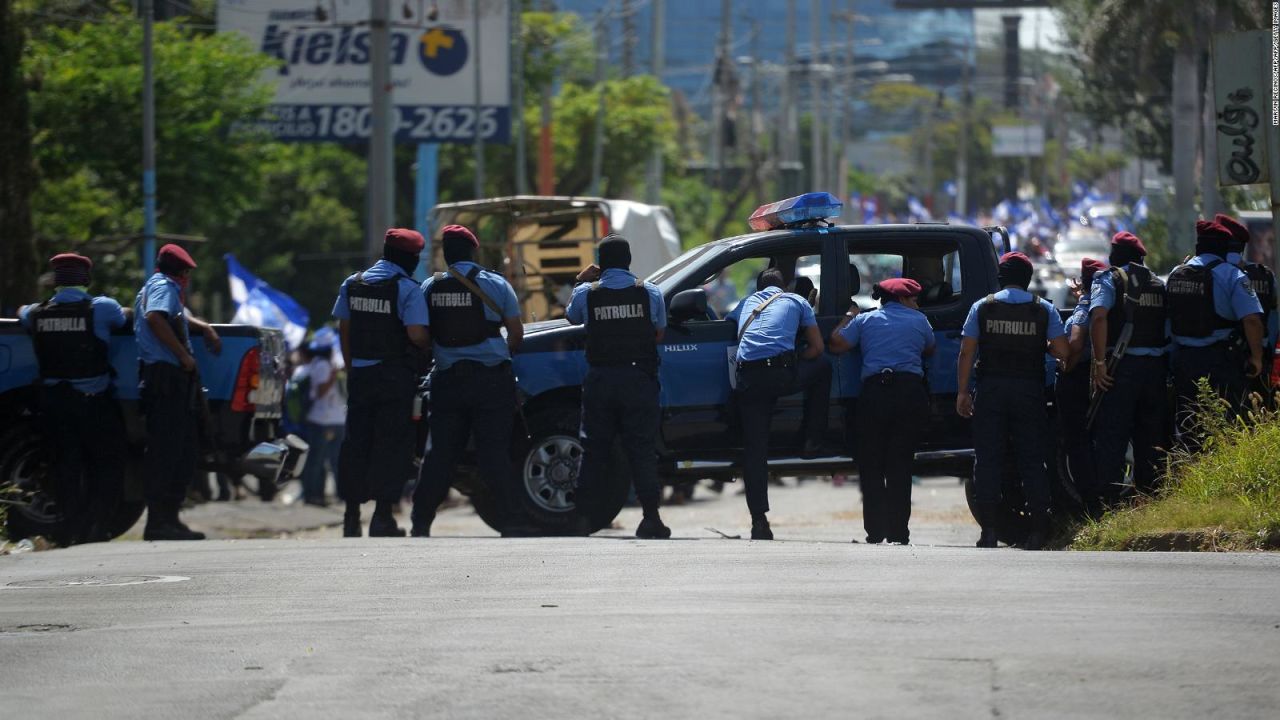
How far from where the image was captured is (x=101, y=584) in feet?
30.9

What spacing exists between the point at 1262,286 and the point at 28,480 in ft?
24.5

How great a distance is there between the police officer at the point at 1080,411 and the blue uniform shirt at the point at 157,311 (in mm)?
5139

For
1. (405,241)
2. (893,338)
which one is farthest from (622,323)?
(893,338)

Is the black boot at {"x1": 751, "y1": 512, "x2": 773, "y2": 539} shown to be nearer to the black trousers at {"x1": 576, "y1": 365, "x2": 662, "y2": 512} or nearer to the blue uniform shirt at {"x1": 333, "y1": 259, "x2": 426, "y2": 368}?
the black trousers at {"x1": 576, "y1": 365, "x2": 662, "y2": 512}

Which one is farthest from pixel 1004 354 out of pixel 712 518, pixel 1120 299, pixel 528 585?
pixel 712 518

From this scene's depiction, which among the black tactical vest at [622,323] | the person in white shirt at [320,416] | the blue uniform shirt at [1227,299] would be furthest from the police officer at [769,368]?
the person in white shirt at [320,416]

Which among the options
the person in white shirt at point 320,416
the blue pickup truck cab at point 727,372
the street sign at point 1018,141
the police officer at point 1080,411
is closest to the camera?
the police officer at point 1080,411

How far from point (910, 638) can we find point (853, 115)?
176 meters

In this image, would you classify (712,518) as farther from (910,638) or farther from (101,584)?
(910,638)

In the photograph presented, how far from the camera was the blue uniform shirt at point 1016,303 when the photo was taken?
11078 mm

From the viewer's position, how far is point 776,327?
1130 centimetres

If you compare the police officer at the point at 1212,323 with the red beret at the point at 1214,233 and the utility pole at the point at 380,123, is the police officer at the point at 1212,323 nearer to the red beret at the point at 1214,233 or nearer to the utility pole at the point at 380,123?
the red beret at the point at 1214,233

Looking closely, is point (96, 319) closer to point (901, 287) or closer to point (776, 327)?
point (776, 327)

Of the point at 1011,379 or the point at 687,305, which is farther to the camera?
the point at 687,305
